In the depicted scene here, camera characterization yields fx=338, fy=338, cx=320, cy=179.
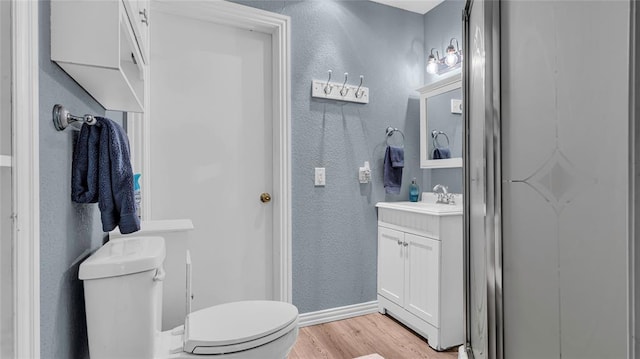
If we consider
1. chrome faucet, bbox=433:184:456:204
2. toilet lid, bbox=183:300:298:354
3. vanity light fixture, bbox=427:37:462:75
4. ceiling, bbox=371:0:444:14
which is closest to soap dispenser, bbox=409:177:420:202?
chrome faucet, bbox=433:184:456:204

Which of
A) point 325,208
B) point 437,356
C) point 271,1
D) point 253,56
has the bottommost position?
point 437,356

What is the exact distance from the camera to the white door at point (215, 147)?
202cm

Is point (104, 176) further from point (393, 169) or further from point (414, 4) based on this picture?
point (414, 4)

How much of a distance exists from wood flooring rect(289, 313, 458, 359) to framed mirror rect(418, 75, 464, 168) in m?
1.15

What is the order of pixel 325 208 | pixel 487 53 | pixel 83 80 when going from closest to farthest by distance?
pixel 487 53, pixel 83 80, pixel 325 208

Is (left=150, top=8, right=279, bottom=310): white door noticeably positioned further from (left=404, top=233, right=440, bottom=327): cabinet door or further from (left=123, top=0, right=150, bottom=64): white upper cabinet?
(left=404, top=233, right=440, bottom=327): cabinet door

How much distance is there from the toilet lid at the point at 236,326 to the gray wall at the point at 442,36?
61.1 inches

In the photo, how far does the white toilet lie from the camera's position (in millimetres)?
1023

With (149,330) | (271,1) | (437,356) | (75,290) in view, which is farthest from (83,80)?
(437,356)

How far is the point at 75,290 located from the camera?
1.07 meters

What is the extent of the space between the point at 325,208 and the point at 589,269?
1913 millimetres

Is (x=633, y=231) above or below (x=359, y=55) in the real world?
below
